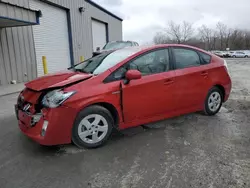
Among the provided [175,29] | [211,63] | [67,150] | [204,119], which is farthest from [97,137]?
A: [175,29]

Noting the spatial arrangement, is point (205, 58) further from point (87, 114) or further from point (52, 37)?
point (52, 37)

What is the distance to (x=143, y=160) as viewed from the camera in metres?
2.81

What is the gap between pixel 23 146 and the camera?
325 cm

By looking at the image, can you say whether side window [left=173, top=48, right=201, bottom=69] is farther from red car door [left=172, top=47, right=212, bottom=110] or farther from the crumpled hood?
→ the crumpled hood

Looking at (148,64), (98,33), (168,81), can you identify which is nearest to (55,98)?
(148,64)

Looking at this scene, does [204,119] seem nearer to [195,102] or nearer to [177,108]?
[195,102]

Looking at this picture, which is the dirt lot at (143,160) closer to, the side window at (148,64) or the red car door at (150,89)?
the red car door at (150,89)

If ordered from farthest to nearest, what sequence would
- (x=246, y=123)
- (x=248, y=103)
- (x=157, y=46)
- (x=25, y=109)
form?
(x=248, y=103)
(x=246, y=123)
(x=157, y=46)
(x=25, y=109)

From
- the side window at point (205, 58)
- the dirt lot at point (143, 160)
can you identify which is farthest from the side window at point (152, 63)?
the dirt lot at point (143, 160)

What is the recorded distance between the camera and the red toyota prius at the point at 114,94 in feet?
9.39

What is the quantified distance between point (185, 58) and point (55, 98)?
2.47m

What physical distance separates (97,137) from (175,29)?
71328 millimetres

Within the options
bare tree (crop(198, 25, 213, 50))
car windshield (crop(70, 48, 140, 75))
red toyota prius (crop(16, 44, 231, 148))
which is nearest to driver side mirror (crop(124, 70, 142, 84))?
red toyota prius (crop(16, 44, 231, 148))

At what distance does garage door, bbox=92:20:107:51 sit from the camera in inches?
672
